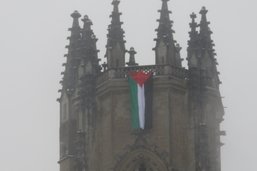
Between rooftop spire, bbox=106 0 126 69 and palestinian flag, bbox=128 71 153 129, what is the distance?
1.20 m

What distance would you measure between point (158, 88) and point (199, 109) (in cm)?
240

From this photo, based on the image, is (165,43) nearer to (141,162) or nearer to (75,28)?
(141,162)

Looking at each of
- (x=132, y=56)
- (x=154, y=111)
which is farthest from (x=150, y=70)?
(x=132, y=56)

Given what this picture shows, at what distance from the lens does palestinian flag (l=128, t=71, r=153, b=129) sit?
6207 cm

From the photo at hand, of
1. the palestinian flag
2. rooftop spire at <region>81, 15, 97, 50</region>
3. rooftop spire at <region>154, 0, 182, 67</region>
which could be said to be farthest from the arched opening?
rooftop spire at <region>81, 15, 97, 50</region>

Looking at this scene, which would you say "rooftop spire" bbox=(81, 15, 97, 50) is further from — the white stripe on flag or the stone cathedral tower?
the white stripe on flag

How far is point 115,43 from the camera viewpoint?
64.0 metres

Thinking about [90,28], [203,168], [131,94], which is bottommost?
[203,168]

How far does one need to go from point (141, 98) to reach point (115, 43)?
353cm

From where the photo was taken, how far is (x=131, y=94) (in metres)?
62.8

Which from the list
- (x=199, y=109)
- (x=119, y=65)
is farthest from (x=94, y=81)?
(x=199, y=109)

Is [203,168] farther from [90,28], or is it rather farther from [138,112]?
[90,28]

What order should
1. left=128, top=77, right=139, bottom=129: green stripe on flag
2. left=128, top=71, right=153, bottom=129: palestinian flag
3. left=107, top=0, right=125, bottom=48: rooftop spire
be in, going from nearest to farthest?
left=128, top=71, right=153, bottom=129: palestinian flag < left=128, top=77, right=139, bottom=129: green stripe on flag < left=107, top=0, right=125, bottom=48: rooftop spire

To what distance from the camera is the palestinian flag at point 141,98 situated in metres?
62.1
